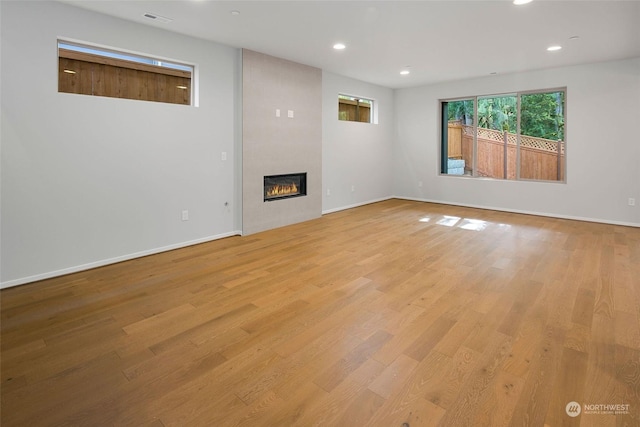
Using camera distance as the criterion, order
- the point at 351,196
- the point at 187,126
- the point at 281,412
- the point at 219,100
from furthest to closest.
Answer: the point at 351,196 → the point at 219,100 → the point at 187,126 → the point at 281,412

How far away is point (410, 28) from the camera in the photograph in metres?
4.04

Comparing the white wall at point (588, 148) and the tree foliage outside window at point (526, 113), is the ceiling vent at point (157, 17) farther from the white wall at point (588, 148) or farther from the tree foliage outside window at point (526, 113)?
the tree foliage outside window at point (526, 113)

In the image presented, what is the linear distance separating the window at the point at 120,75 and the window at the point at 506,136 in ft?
18.3

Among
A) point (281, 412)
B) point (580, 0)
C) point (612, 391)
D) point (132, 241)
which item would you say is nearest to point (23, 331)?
point (132, 241)

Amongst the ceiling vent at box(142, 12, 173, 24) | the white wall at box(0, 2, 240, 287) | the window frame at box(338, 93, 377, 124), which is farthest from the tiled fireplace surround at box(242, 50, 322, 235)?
the ceiling vent at box(142, 12, 173, 24)

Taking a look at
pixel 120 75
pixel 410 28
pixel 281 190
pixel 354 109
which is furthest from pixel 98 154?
pixel 354 109

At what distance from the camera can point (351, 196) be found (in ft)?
23.9

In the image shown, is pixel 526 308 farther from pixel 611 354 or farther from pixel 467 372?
pixel 467 372

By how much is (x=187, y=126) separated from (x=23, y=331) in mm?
2750

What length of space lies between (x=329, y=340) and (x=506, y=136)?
6338 mm

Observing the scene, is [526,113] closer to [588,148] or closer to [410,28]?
[588,148]

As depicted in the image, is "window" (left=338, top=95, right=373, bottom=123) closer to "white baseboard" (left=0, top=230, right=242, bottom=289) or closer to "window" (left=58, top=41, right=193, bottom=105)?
"window" (left=58, top=41, right=193, bottom=105)

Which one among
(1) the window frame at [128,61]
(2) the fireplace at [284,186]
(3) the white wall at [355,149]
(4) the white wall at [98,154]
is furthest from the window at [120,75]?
(3) the white wall at [355,149]

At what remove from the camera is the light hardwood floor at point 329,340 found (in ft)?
5.43
